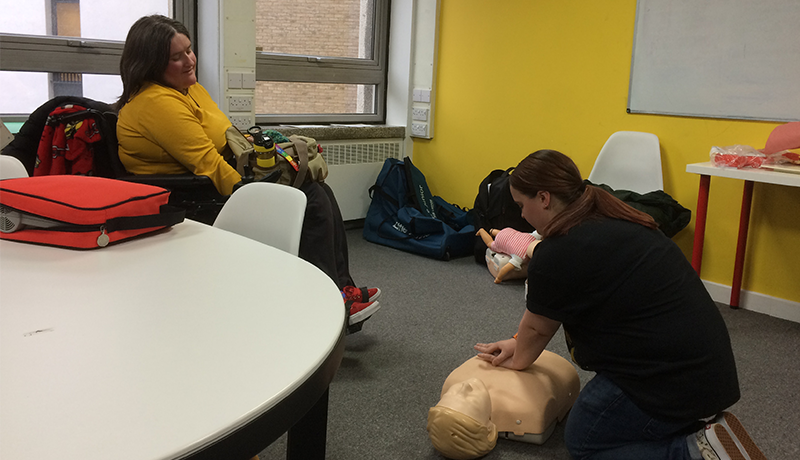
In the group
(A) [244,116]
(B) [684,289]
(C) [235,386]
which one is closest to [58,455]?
(C) [235,386]

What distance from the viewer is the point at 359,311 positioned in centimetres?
225

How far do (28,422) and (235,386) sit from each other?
8.0 inches

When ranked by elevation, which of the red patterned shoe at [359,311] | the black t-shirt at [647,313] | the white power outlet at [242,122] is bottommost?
the red patterned shoe at [359,311]

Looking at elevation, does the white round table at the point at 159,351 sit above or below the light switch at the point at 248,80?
below

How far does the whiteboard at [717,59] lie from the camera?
275cm

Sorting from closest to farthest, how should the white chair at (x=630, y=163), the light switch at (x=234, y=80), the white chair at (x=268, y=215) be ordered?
the white chair at (x=268, y=215)
the white chair at (x=630, y=163)
the light switch at (x=234, y=80)

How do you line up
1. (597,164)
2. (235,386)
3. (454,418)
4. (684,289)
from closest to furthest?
(235,386) → (684,289) → (454,418) → (597,164)

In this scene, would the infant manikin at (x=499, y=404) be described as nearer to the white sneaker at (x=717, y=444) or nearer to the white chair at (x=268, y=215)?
the white sneaker at (x=717, y=444)

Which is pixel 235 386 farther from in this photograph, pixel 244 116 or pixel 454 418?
pixel 244 116

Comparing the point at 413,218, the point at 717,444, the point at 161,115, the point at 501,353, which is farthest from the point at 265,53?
the point at 717,444

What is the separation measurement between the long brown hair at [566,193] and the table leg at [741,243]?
1640 mm

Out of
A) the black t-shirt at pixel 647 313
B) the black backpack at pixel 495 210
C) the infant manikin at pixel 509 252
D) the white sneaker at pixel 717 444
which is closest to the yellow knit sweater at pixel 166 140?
the black t-shirt at pixel 647 313

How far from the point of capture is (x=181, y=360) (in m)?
0.77

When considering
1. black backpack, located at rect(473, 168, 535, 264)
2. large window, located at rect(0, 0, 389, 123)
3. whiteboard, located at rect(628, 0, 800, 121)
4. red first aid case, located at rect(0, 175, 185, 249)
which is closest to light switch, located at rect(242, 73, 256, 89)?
large window, located at rect(0, 0, 389, 123)
